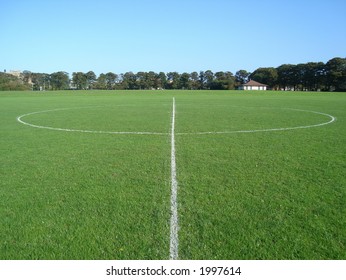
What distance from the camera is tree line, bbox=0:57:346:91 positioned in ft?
299

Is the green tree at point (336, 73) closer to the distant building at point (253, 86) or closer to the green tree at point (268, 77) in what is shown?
the green tree at point (268, 77)

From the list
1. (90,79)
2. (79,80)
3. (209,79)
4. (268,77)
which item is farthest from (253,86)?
(79,80)

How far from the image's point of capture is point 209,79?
121 m

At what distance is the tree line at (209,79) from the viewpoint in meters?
91.0

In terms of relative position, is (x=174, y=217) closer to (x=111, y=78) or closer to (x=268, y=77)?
(x=268, y=77)

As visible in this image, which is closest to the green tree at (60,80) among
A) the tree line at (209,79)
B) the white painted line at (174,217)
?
the tree line at (209,79)

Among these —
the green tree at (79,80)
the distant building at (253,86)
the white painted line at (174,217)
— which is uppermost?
the green tree at (79,80)

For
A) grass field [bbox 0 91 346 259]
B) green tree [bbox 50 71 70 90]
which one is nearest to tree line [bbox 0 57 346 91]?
green tree [bbox 50 71 70 90]

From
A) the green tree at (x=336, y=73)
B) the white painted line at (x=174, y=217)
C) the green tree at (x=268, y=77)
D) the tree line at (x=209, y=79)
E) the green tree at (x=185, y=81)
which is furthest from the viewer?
the green tree at (x=185, y=81)

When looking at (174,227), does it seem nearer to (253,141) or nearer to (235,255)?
(235,255)

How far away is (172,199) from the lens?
4738mm

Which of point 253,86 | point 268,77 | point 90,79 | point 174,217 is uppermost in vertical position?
point 268,77

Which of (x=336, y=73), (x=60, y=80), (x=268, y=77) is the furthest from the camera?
(x=60, y=80)
